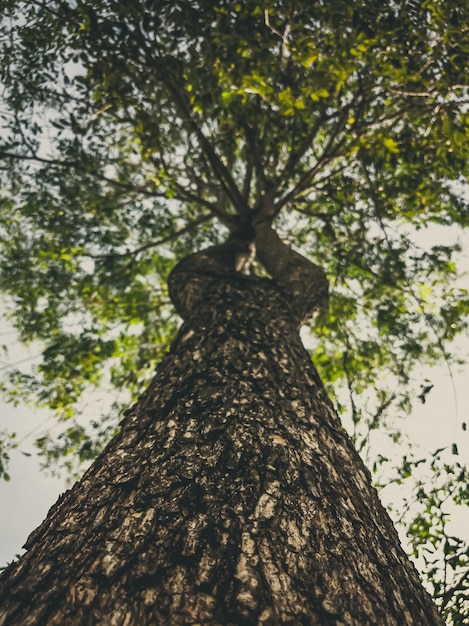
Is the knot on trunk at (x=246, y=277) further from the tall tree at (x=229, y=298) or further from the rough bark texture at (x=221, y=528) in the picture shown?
the rough bark texture at (x=221, y=528)

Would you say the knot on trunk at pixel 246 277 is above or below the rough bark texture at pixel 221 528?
above

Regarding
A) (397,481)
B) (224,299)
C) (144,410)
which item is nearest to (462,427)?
(397,481)

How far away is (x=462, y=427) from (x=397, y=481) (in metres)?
0.97

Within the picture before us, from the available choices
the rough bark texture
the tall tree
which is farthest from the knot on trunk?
the rough bark texture

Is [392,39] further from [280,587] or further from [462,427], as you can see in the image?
[280,587]

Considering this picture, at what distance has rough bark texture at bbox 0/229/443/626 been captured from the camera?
1140 mm

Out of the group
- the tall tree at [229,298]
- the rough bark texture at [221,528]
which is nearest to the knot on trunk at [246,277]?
the tall tree at [229,298]

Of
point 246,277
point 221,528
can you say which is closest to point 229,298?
point 246,277

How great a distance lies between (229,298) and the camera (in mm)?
3371

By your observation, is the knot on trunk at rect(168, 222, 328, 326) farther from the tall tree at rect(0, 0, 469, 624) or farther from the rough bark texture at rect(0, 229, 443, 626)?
the rough bark texture at rect(0, 229, 443, 626)

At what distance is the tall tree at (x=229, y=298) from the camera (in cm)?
128

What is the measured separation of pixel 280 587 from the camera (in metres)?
1.20

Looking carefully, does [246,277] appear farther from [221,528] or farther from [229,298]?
[221,528]

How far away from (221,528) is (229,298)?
217cm
